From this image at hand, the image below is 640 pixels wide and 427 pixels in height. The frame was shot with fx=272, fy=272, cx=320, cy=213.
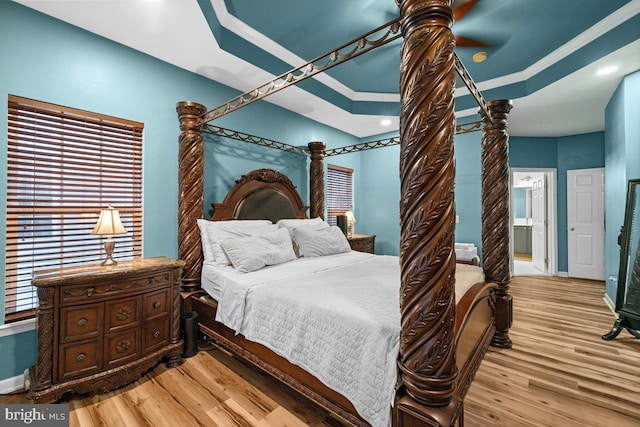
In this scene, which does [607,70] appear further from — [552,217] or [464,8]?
[552,217]

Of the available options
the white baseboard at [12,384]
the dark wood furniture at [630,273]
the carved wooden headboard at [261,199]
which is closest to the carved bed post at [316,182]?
the carved wooden headboard at [261,199]

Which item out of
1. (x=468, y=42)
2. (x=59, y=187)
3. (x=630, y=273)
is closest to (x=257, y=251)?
(x=59, y=187)

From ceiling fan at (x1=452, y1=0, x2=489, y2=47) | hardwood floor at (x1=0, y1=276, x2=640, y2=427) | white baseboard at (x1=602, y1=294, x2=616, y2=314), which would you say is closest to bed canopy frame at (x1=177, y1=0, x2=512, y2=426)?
hardwood floor at (x1=0, y1=276, x2=640, y2=427)

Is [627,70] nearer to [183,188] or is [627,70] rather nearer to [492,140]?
[492,140]

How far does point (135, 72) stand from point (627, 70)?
5.19m

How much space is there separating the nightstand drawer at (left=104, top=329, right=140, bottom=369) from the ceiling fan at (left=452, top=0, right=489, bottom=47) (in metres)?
3.41

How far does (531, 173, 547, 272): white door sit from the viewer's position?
5.75 meters

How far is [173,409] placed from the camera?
70.1 inches

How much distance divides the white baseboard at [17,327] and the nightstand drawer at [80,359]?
558 mm

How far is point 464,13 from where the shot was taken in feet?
8.05

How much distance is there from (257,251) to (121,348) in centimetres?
121

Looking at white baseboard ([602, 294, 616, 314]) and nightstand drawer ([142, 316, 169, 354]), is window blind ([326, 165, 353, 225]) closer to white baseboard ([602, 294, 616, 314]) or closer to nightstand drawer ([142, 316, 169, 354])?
nightstand drawer ([142, 316, 169, 354])

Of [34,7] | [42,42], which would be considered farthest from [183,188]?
[34,7]

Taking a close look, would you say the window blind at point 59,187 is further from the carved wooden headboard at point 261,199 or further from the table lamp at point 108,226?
the carved wooden headboard at point 261,199
